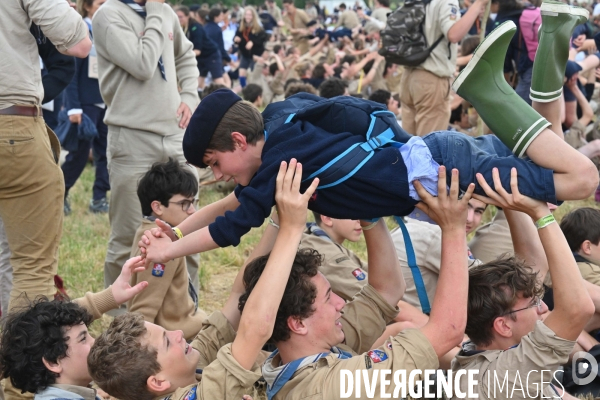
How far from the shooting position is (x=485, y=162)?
310 centimetres

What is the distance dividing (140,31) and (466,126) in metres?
6.20

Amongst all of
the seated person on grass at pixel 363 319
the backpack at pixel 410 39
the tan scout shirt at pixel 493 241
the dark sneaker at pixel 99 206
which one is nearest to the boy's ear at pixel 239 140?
the seated person on grass at pixel 363 319

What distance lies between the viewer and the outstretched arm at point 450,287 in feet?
9.29

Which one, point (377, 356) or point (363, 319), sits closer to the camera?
point (377, 356)

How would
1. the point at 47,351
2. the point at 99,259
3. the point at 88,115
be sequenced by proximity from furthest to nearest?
the point at 88,115 → the point at 99,259 → the point at 47,351

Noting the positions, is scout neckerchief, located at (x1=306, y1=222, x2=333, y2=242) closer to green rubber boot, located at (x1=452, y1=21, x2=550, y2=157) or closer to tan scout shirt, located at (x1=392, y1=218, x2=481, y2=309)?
tan scout shirt, located at (x1=392, y1=218, x2=481, y2=309)

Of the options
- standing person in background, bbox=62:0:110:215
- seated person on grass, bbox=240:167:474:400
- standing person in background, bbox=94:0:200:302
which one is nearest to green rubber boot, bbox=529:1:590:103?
seated person on grass, bbox=240:167:474:400

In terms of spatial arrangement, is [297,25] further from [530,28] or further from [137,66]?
[137,66]

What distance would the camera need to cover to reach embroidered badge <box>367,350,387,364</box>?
2809 mm

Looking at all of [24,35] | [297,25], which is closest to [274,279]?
[24,35]

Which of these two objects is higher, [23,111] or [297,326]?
[23,111]

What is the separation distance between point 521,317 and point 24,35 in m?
2.94

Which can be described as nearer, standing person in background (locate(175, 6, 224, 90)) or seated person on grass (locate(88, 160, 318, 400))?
seated person on grass (locate(88, 160, 318, 400))

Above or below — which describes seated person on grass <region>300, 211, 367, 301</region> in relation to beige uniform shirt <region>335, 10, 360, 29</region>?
above
